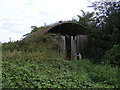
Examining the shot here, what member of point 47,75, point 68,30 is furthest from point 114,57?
point 68,30

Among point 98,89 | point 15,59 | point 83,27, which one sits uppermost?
point 83,27

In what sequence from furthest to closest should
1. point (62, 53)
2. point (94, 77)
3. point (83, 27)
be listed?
point (83, 27), point (62, 53), point (94, 77)

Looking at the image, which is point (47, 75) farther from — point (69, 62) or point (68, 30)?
point (68, 30)

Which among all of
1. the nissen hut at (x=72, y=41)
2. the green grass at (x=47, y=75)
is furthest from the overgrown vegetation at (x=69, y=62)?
the nissen hut at (x=72, y=41)

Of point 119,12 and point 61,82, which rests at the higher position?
point 119,12

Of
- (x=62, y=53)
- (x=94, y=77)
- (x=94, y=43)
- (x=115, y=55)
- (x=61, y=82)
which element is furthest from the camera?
(x=94, y=43)

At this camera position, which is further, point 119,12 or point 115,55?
point 119,12

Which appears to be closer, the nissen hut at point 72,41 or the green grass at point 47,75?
the green grass at point 47,75

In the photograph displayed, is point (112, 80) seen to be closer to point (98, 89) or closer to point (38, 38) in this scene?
point (98, 89)

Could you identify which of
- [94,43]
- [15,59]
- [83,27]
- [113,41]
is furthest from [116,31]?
[15,59]

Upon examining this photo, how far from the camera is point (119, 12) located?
11.5 meters

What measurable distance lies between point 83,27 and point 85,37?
3.84 ft

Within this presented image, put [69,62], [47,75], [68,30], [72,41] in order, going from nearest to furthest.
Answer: [47,75], [69,62], [72,41], [68,30]

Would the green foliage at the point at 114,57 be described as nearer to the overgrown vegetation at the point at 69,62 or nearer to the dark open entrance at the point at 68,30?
the overgrown vegetation at the point at 69,62
